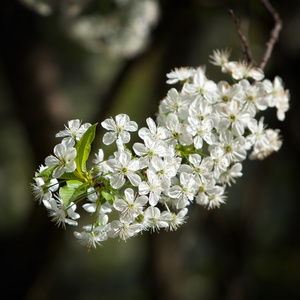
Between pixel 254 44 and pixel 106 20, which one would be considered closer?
pixel 106 20

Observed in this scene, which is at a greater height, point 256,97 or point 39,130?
point 39,130

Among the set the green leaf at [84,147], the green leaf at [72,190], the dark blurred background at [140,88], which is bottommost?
the green leaf at [72,190]

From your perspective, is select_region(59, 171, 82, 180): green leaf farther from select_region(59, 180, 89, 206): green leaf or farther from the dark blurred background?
the dark blurred background

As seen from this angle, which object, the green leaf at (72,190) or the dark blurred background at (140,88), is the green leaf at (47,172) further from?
the dark blurred background at (140,88)

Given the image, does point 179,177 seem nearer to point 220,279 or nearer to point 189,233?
point 189,233

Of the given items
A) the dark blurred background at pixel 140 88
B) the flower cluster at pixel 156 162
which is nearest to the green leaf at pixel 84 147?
the flower cluster at pixel 156 162

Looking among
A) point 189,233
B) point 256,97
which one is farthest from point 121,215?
point 189,233

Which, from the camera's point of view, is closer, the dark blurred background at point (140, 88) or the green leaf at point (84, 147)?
the green leaf at point (84, 147)

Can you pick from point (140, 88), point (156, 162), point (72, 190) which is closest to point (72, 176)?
point (72, 190)

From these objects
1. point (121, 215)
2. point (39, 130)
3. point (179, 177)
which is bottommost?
point (121, 215)
